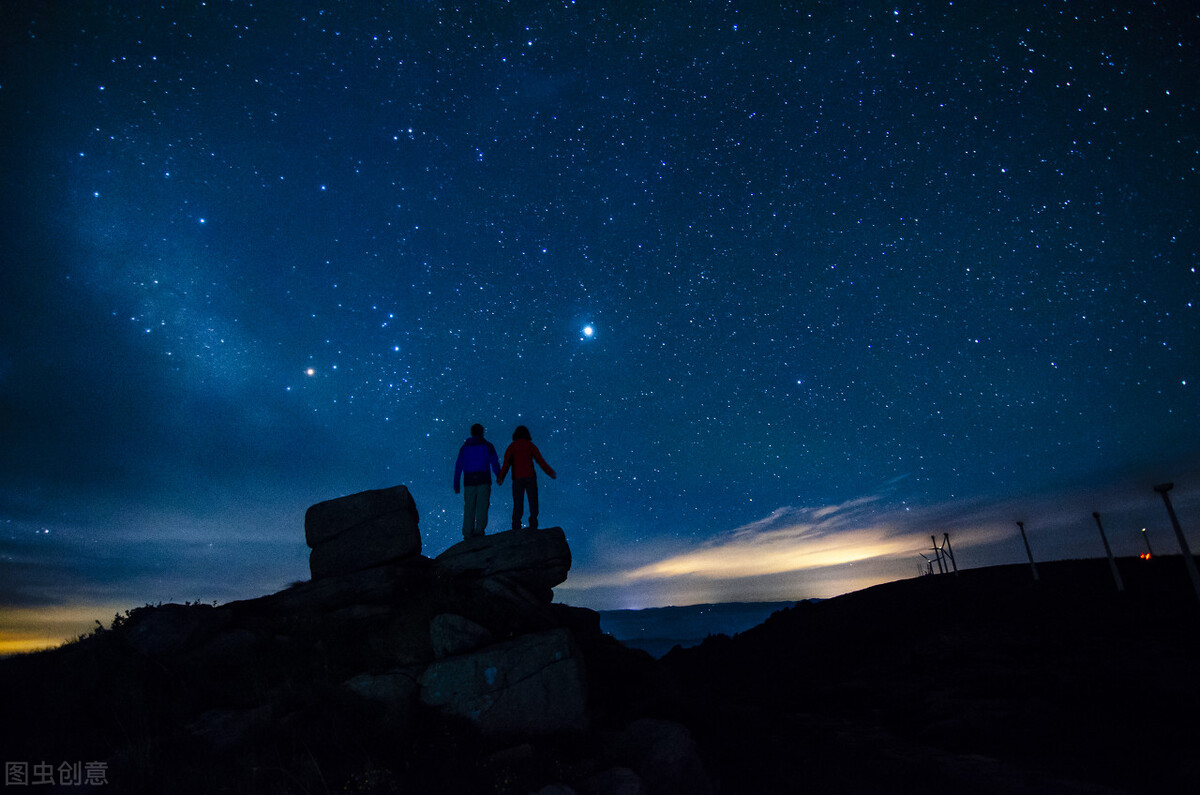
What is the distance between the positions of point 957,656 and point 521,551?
83.1ft

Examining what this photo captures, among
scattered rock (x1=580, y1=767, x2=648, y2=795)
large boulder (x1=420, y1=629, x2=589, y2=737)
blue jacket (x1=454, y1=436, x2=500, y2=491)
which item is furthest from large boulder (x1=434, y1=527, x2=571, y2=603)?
scattered rock (x1=580, y1=767, x2=648, y2=795)

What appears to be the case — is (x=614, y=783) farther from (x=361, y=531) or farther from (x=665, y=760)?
(x=361, y=531)

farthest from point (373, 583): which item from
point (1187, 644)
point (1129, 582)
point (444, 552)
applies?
point (1129, 582)

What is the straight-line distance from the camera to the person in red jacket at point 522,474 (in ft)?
46.6

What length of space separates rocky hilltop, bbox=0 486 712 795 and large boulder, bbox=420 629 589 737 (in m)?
0.02

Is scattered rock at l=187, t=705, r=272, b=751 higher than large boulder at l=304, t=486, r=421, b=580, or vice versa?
large boulder at l=304, t=486, r=421, b=580

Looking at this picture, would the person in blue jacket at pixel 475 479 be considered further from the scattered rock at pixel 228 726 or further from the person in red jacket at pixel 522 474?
the scattered rock at pixel 228 726

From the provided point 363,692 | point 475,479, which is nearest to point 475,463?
point 475,479

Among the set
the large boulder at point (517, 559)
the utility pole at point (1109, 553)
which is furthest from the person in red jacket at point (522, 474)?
the utility pole at point (1109, 553)

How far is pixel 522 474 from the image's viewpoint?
14203 mm

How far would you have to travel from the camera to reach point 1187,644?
2161 centimetres

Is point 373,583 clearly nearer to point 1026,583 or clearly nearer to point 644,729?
point 644,729

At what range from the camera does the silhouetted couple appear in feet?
46.5

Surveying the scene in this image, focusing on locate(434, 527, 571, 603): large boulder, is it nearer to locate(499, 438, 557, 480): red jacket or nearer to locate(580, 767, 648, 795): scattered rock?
locate(499, 438, 557, 480): red jacket
